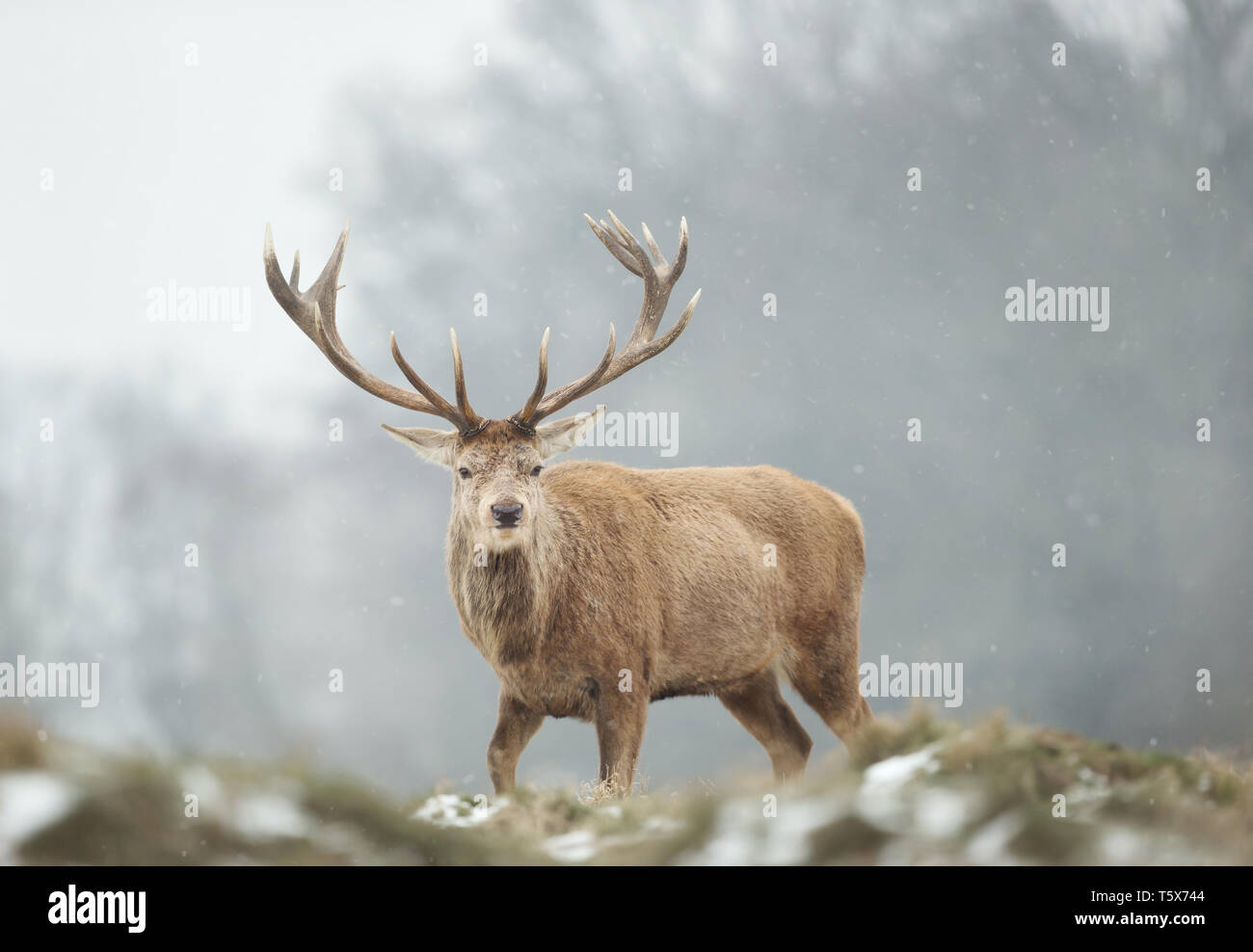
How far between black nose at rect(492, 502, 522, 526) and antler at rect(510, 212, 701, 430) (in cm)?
60

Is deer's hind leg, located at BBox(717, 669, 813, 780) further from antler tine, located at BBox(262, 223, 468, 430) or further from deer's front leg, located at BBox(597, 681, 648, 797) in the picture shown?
antler tine, located at BBox(262, 223, 468, 430)

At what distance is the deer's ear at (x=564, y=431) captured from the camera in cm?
723

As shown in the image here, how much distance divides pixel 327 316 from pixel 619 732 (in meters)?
3.20

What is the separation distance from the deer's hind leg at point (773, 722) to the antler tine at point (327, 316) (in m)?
3.11

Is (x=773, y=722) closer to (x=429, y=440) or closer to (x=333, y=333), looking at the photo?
(x=429, y=440)

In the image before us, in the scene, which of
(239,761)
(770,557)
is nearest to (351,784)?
(239,761)

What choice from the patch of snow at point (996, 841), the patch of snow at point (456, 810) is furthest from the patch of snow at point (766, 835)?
the patch of snow at point (456, 810)

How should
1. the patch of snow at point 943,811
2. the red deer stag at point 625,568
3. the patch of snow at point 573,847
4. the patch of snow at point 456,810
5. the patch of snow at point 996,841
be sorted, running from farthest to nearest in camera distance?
the red deer stag at point 625,568, the patch of snow at point 456,810, the patch of snow at point 573,847, the patch of snow at point 943,811, the patch of snow at point 996,841

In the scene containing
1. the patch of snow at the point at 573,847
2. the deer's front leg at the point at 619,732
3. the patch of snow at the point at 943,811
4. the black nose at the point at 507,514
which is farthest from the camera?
the deer's front leg at the point at 619,732

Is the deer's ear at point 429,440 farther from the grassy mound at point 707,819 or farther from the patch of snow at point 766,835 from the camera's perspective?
the patch of snow at point 766,835

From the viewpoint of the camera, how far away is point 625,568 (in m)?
7.56

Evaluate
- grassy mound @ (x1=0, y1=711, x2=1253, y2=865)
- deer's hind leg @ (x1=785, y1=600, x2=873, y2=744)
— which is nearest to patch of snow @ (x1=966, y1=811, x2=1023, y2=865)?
grassy mound @ (x1=0, y1=711, x2=1253, y2=865)
